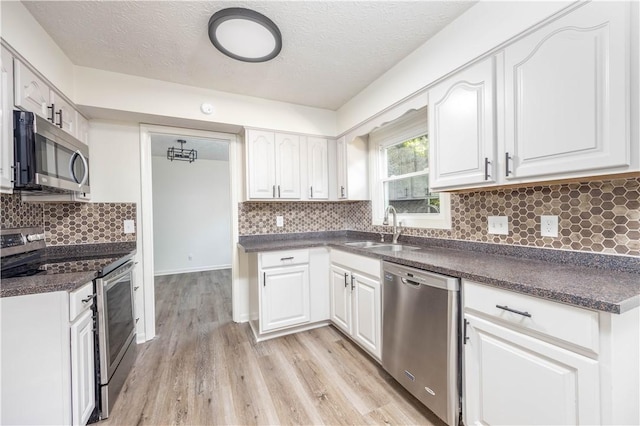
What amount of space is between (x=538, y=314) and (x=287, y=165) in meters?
2.35

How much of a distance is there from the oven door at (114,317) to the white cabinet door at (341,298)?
167 centimetres

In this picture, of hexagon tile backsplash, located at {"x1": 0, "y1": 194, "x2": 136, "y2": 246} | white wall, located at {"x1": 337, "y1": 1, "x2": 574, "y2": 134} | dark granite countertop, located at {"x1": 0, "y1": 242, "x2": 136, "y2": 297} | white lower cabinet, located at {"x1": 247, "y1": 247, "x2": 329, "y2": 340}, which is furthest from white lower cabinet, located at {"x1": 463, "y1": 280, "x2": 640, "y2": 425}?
hexagon tile backsplash, located at {"x1": 0, "y1": 194, "x2": 136, "y2": 246}

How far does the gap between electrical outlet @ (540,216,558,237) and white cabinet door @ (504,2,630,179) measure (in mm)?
371

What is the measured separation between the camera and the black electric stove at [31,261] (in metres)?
1.47

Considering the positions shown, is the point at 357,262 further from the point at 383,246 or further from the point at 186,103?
the point at 186,103

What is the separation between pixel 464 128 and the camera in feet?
5.22

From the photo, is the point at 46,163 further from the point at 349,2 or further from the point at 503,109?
the point at 503,109

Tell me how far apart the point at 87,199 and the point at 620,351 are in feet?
10.9

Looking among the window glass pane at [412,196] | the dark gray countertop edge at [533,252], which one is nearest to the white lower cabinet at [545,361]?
the dark gray countertop edge at [533,252]

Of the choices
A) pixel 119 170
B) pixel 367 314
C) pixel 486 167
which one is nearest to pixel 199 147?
pixel 119 170

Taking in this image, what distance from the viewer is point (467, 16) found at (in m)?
1.58

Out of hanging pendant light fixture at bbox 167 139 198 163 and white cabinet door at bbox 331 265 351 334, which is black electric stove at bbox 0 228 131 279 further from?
hanging pendant light fixture at bbox 167 139 198 163

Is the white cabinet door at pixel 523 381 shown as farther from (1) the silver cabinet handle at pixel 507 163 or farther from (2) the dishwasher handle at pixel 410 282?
(1) the silver cabinet handle at pixel 507 163

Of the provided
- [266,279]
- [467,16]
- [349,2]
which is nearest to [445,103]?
[467,16]
